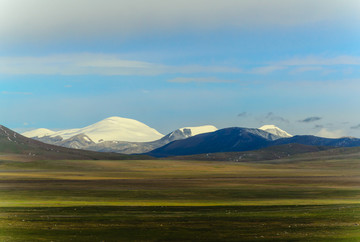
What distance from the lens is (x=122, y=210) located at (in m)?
64.6

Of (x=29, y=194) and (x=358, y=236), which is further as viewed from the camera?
(x=29, y=194)

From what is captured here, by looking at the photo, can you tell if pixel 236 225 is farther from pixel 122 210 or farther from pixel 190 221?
pixel 122 210

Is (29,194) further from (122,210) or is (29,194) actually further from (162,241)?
(162,241)

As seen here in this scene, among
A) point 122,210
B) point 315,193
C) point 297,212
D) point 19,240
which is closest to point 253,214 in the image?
point 297,212

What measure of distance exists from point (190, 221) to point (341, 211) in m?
17.5

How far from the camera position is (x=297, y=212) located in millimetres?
59656

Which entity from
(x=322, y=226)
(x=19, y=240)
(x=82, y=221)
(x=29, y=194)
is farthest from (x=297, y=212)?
(x=29, y=194)

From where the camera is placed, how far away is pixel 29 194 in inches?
3629

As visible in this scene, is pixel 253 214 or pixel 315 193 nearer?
pixel 253 214

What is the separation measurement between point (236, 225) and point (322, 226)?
727 cm

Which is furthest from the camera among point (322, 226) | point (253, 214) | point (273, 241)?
point (253, 214)

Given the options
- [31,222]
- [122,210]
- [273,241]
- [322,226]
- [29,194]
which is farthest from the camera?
[29,194]

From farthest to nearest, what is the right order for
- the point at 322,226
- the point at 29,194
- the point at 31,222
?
the point at 29,194
the point at 31,222
the point at 322,226

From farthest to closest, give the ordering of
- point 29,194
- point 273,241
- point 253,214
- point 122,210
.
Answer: point 29,194, point 122,210, point 253,214, point 273,241
